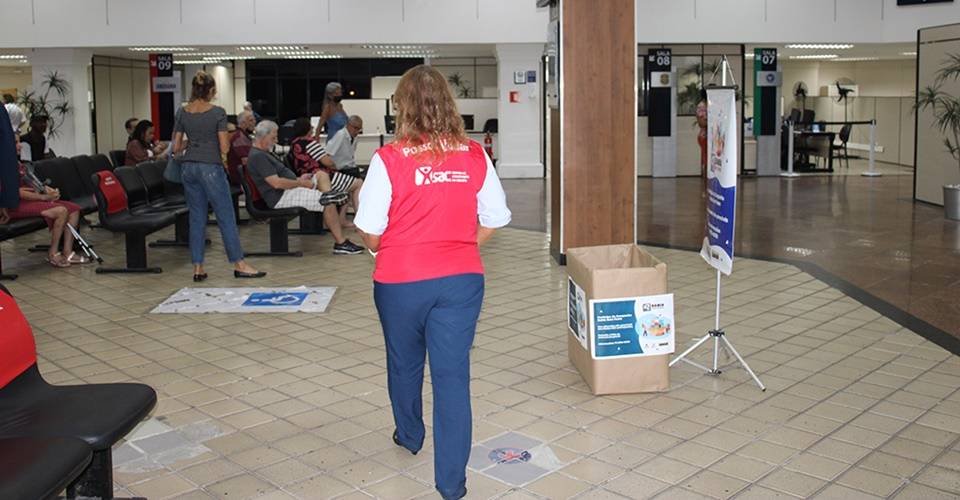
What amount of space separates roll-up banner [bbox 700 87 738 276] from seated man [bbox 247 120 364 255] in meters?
4.80

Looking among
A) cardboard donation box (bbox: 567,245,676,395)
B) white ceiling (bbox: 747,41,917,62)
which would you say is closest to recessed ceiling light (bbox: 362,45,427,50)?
white ceiling (bbox: 747,41,917,62)

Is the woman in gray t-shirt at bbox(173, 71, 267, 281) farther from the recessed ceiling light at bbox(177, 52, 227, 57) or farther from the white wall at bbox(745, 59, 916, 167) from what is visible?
the white wall at bbox(745, 59, 916, 167)

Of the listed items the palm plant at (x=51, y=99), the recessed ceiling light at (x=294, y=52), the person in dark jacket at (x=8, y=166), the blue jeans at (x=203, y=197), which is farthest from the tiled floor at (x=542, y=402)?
the recessed ceiling light at (x=294, y=52)

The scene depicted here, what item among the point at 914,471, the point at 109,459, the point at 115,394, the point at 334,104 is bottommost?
the point at 914,471

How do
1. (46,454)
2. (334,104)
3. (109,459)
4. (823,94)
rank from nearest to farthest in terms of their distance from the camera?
(46,454) → (109,459) → (334,104) → (823,94)

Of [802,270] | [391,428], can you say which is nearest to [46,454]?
[391,428]

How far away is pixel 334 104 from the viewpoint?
11516 millimetres

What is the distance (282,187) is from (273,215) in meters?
0.27

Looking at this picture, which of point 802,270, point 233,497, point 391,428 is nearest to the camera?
point 233,497

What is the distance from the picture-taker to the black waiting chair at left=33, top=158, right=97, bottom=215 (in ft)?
30.6

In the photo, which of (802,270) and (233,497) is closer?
(233,497)

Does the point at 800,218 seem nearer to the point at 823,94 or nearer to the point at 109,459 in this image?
the point at 109,459

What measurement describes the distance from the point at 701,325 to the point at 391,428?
2653 millimetres

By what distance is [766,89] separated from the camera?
61.7 feet
